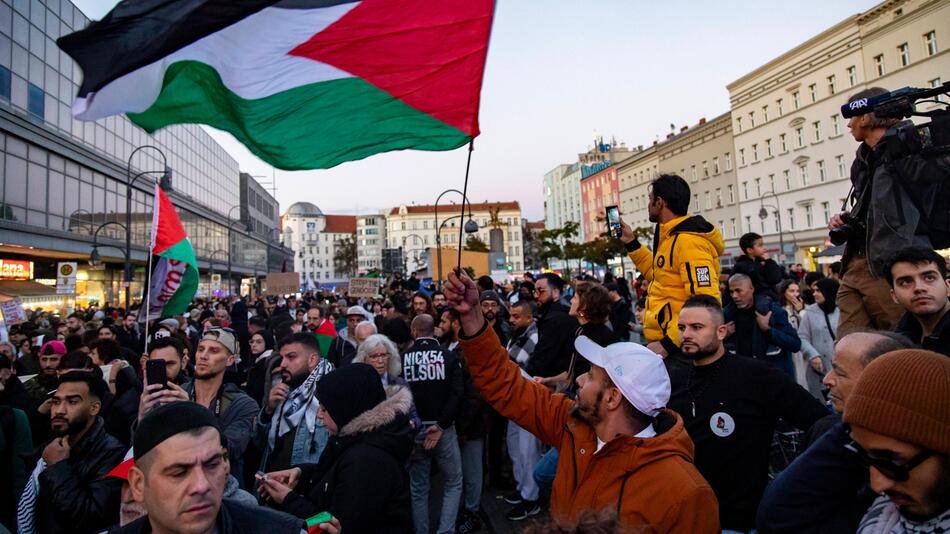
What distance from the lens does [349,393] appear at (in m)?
3.49

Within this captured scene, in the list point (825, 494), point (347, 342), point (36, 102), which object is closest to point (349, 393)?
point (825, 494)

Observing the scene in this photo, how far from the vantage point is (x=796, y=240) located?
47.9 m

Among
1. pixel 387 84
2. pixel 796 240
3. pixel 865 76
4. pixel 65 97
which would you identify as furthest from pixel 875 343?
pixel 796 240

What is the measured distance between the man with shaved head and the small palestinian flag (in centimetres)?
282

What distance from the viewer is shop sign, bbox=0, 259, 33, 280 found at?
26734mm

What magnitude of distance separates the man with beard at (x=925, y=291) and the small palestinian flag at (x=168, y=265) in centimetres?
628

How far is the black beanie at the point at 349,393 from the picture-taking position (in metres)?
3.42

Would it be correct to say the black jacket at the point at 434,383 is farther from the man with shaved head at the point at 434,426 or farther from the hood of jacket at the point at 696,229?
the hood of jacket at the point at 696,229

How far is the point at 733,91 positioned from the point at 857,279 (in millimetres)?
57236

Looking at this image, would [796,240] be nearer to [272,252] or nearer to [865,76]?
[865,76]

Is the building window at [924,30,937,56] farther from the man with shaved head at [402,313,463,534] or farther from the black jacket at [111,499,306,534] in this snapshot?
the black jacket at [111,499,306,534]

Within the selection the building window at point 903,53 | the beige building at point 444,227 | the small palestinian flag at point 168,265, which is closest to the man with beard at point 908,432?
the small palestinian flag at point 168,265

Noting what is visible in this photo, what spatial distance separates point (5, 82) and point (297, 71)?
30437mm

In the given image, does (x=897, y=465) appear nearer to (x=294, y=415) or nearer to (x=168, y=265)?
Answer: (x=294, y=415)
